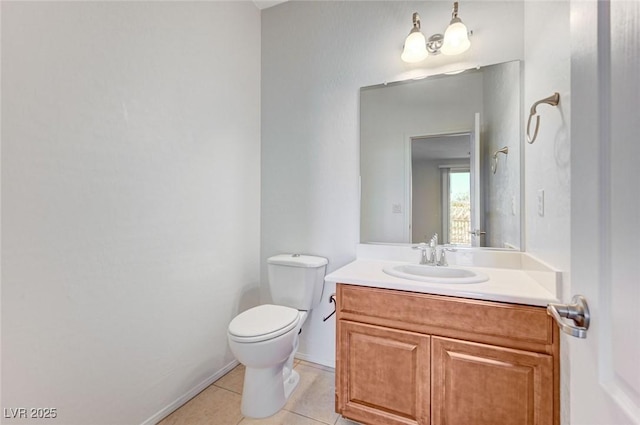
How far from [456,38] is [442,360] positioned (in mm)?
1688

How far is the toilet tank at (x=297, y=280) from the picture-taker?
74.4 inches

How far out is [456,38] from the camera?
158 cm

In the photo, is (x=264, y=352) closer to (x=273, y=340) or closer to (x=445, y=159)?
(x=273, y=340)

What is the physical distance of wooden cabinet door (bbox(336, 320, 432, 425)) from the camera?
4.09ft

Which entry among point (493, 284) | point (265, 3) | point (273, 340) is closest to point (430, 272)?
point (493, 284)

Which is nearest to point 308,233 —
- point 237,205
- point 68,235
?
point 237,205

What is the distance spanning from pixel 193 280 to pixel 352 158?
1.30 m

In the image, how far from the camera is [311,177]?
2.07 m

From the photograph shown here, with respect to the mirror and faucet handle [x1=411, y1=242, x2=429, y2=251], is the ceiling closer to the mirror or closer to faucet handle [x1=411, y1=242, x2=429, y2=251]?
the mirror

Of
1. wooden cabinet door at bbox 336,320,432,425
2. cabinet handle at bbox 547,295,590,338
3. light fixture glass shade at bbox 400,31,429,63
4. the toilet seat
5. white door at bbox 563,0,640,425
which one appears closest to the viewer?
white door at bbox 563,0,640,425

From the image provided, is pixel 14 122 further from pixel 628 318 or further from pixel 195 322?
pixel 628 318

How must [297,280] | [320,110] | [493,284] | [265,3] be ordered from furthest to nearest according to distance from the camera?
1. [265,3]
2. [320,110]
3. [297,280]
4. [493,284]

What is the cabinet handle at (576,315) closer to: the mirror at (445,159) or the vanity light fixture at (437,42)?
the mirror at (445,159)

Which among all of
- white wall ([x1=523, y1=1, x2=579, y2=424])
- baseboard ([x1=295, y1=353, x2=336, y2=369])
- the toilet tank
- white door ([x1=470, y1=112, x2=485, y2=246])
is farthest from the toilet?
white wall ([x1=523, y1=1, x2=579, y2=424])
